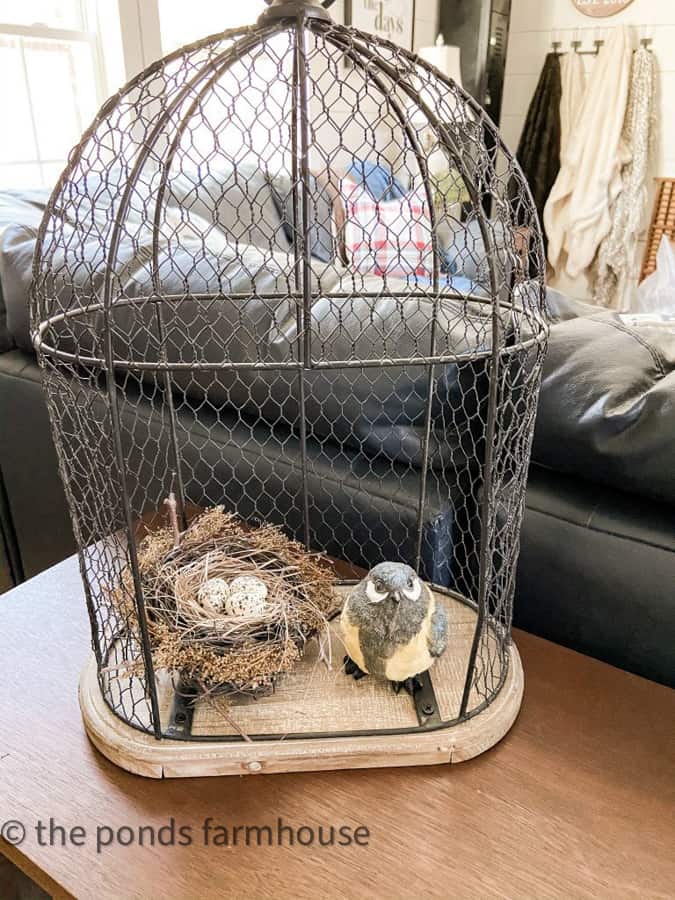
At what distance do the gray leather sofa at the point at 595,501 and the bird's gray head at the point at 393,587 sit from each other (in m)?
0.20

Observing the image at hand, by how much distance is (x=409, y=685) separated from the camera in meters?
0.69

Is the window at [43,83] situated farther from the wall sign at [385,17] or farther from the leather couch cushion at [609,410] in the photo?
the leather couch cushion at [609,410]

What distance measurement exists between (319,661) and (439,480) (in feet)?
0.90

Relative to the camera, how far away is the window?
1893 millimetres

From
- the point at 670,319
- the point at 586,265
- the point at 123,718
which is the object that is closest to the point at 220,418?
the point at 123,718

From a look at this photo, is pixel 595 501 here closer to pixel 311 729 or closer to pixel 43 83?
pixel 311 729

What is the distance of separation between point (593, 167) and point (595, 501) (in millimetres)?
2977

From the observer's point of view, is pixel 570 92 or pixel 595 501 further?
pixel 570 92

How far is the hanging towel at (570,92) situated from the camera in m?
3.39

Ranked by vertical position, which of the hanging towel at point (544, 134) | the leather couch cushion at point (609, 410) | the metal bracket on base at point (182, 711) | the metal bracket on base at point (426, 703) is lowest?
the metal bracket on base at point (426, 703)

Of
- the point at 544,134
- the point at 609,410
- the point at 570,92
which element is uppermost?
the point at 570,92

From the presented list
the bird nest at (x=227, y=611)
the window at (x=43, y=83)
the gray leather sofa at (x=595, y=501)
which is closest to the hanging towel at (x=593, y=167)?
the window at (x=43, y=83)

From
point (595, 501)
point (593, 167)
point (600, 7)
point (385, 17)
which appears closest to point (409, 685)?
point (595, 501)

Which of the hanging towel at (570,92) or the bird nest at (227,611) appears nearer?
the bird nest at (227,611)
